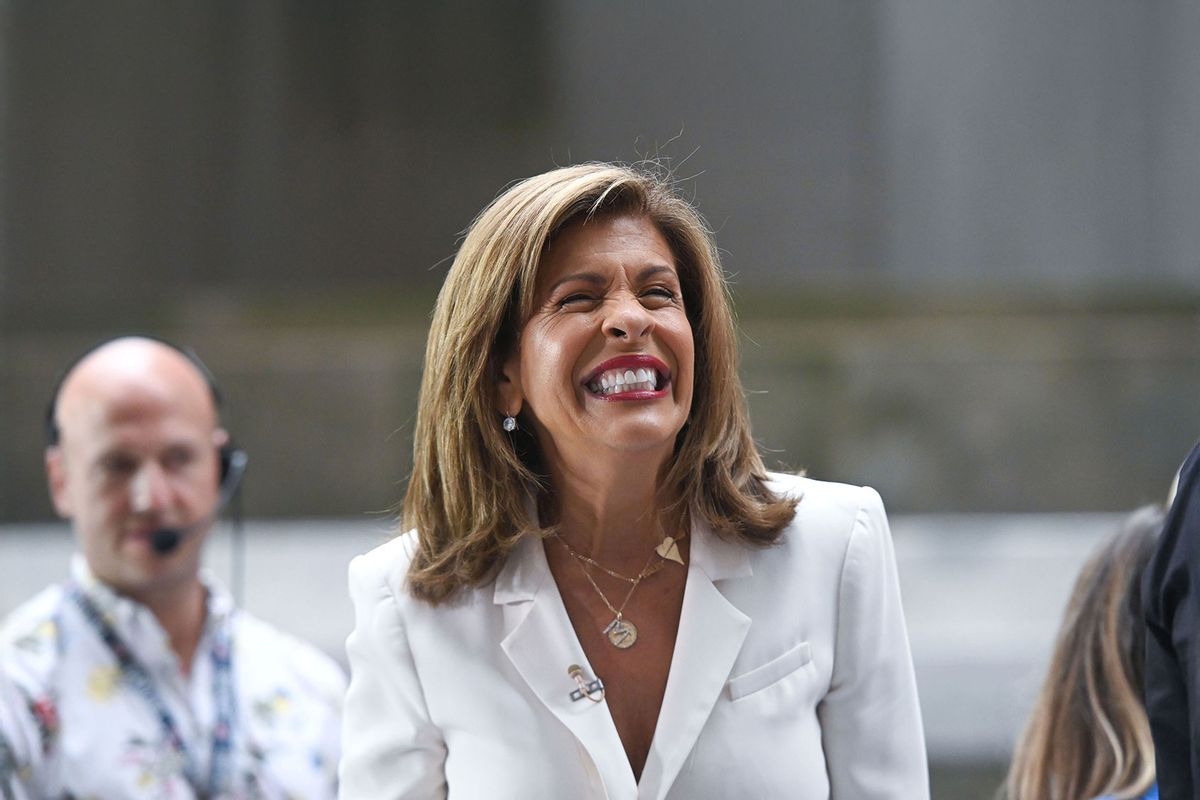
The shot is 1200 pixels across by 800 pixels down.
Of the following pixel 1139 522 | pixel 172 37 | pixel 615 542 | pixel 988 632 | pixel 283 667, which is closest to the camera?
pixel 615 542

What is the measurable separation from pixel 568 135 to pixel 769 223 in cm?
106

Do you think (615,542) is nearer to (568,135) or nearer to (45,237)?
(568,135)

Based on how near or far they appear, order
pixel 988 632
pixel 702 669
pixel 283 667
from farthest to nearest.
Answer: pixel 988 632 < pixel 283 667 < pixel 702 669

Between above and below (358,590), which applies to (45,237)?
above

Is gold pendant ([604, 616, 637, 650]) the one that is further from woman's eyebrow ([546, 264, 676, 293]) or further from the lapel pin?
woman's eyebrow ([546, 264, 676, 293])

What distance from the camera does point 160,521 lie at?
1972 mm

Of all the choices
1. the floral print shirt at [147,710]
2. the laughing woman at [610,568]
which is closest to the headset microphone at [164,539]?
the floral print shirt at [147,710]

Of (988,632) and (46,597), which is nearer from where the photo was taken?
(46,597)

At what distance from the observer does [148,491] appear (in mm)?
1953

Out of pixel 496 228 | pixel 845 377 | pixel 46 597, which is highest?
pixel 496 228

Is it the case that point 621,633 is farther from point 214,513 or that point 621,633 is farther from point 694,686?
point 214,513

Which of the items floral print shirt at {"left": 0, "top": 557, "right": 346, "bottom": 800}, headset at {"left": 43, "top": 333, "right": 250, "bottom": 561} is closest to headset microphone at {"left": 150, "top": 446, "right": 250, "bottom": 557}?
headset at {"left": 43, "top": 333, "right": 250, "bottom": 561}

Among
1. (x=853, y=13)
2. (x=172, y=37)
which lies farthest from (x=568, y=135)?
(x=172, y=37)

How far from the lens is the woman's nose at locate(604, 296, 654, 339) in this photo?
133cm
